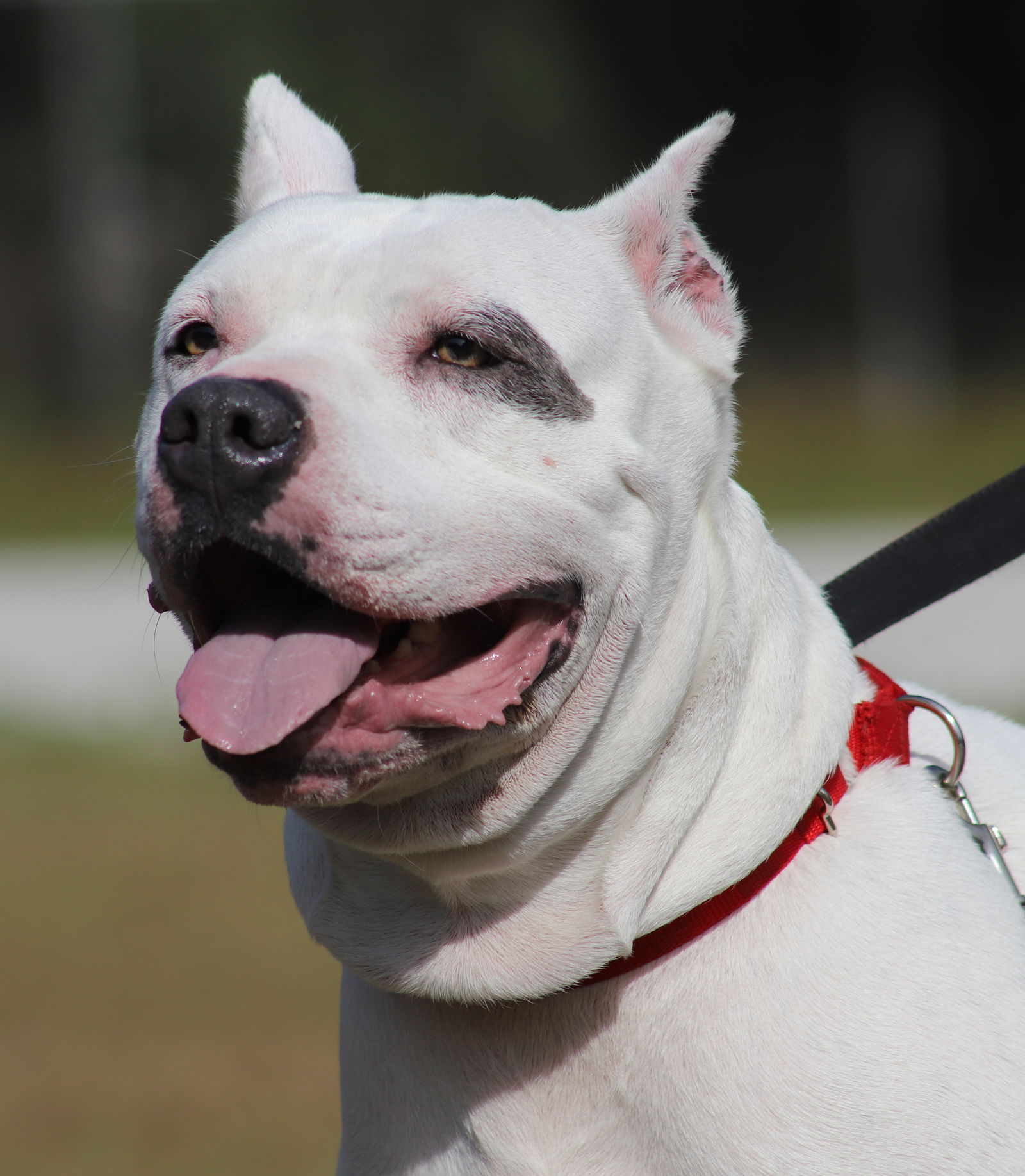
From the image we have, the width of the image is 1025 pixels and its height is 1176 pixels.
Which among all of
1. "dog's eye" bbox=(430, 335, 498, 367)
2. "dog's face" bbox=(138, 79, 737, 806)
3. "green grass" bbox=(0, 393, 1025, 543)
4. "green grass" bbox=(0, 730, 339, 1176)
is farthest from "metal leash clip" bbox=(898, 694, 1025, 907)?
"green grass" bbox=(0, 393, 1025, 543)

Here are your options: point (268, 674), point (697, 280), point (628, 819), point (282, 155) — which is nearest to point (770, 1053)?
point (628, 819)

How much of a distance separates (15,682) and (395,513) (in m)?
8.84

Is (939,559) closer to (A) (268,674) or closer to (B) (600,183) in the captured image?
(A) (268,674)

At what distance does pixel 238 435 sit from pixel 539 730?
2.32 feet

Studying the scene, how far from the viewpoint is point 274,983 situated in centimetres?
613

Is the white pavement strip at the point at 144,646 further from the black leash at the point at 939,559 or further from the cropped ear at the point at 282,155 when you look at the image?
the cropped ear at the point at 282,155

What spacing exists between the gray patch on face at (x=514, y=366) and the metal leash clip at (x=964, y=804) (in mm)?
965

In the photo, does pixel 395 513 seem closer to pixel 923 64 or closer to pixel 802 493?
pixel 802 493

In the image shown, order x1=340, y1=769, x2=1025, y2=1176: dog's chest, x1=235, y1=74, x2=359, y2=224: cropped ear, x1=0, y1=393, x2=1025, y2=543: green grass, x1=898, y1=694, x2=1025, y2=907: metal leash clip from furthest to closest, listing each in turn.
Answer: x1=0, y1=393, x2=1025, y2=543: green grass, x1=235, y1=74, x2=359, y2=224: cropped ear, x1=898, y1=694, x2=1025, y2=907: metal leash clip, x1=340, y1=769, x2=1025, y2=1176: dog's chest

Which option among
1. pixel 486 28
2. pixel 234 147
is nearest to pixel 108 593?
pixel 234 147

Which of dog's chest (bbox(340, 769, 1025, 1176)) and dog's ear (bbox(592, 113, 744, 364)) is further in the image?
dog's ear (bbox(592, 113, 744, 364))

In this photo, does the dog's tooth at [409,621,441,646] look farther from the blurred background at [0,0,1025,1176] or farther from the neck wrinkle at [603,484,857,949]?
the blurred background at [0,0,1025,1176]

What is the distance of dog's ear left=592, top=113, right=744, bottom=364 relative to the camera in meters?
3.00

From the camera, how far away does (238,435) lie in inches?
94.2
